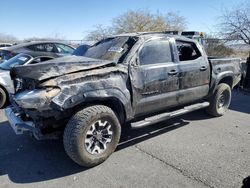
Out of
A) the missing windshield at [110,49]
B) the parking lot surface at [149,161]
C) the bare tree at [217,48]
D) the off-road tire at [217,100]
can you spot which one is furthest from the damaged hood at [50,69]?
the bare tree at [217,48]

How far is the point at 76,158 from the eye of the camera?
370 cm

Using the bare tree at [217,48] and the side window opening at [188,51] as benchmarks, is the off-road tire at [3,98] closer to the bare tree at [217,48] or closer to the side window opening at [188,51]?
the side window opening at [188,51]

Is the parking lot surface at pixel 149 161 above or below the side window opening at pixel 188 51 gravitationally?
below

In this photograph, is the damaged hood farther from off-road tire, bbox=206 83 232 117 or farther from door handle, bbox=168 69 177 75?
off-road tire, bbox=206 83 232 117

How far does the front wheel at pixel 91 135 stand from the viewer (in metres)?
3.63

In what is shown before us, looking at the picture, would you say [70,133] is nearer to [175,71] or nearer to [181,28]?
[175,71]

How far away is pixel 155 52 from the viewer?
4.75 m

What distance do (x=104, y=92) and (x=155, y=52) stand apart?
1399mm

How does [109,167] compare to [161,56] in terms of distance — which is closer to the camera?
[109,167]

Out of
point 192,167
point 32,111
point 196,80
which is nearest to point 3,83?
point 32,111

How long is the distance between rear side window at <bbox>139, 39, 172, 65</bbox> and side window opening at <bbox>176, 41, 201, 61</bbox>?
2.50ft

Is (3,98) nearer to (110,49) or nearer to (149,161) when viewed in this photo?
(110,49)

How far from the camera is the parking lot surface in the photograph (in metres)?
3.54

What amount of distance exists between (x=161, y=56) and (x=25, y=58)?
4.29 metres
